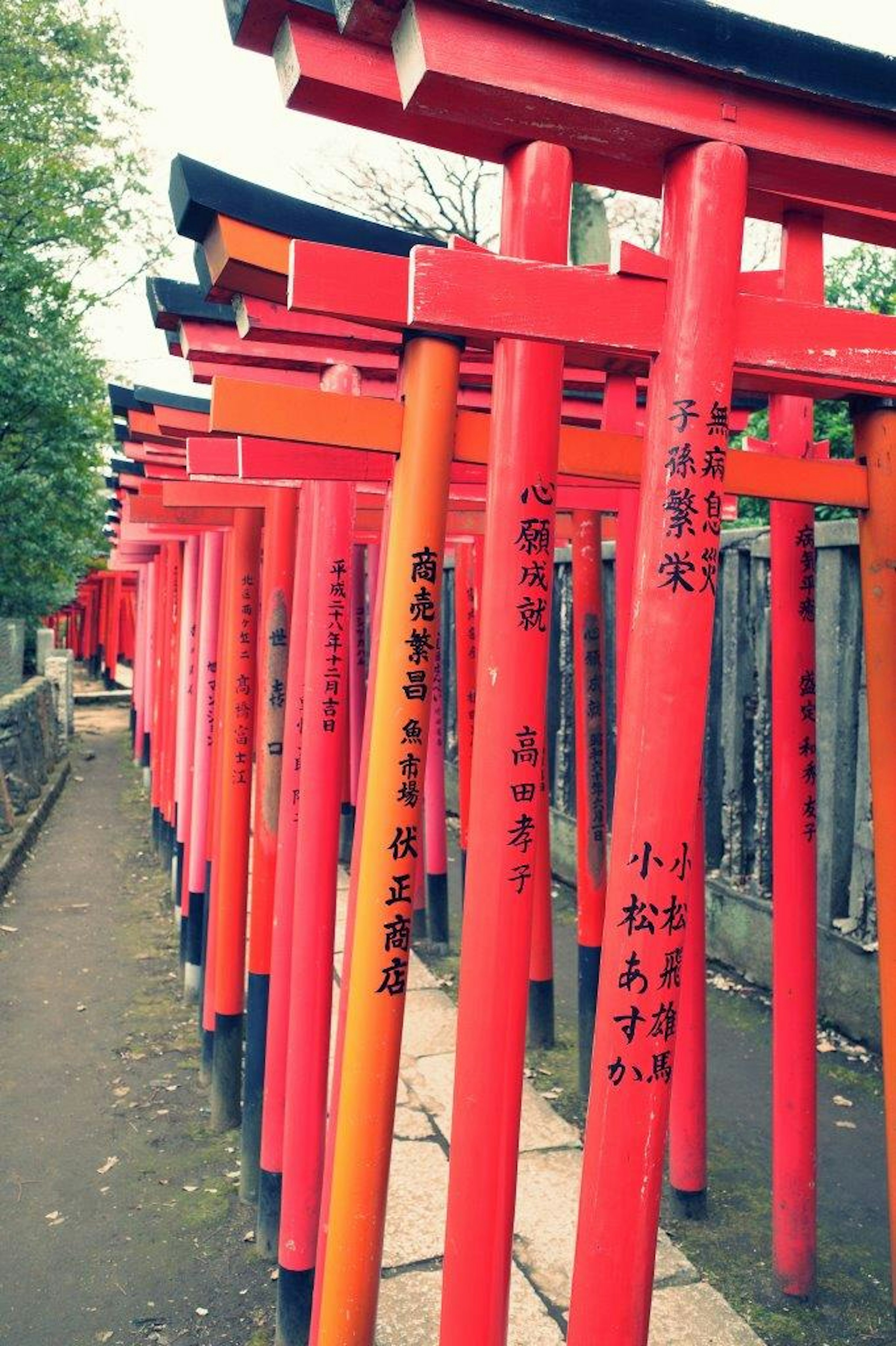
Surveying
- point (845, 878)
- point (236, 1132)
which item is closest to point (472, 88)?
point (236, 1132)

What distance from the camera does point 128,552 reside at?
1209cm

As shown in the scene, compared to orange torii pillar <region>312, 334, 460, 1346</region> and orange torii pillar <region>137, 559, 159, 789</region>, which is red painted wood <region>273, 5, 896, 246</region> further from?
orange torii pillar <region>137, 559, 159, 789</region>

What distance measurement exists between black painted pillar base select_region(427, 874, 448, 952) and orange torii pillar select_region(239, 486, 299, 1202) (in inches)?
117

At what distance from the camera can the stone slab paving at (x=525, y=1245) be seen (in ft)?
10.3

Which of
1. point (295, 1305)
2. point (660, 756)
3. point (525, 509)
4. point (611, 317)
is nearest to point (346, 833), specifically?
point (295, 1305)

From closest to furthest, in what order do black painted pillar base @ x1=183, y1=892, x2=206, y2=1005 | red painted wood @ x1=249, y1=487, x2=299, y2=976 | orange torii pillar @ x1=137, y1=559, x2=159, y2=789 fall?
red painted wood @ x1=249, y1=487, x2=299, y2=976
black painted pillar base @ x1=183, y1=892, x2=206, y2=1005
orange torii pillar @ x1=137, y1=559, x2=159, y2=789

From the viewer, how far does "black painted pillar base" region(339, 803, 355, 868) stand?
27.2 feet

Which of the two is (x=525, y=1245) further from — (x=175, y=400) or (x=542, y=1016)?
(x=175, y=400)

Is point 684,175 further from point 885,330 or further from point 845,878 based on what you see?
point 845,878

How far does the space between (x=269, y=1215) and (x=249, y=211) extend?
3.08 meters

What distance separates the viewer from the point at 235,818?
4.55 m

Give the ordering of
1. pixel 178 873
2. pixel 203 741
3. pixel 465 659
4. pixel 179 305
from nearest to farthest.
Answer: pixel 179 305 < pixel 203 741 < pixel 465 659 < pixel 178 873

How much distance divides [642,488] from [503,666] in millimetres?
454

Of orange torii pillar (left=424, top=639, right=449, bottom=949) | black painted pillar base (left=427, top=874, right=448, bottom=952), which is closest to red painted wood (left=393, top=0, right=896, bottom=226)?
orange torii pillar (left=424, top=639, right=449, bottom=949)
